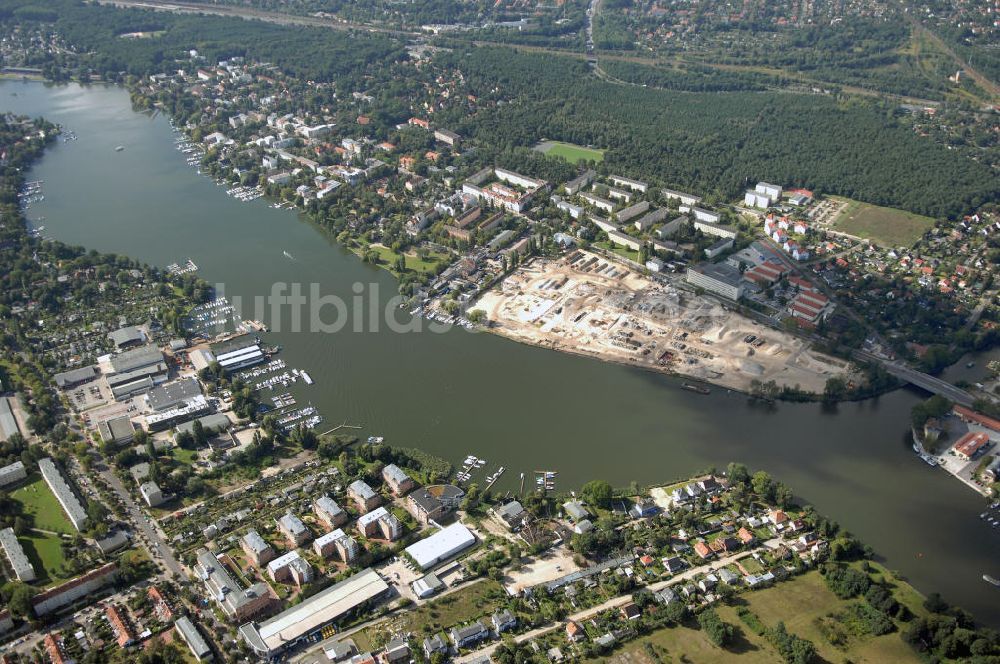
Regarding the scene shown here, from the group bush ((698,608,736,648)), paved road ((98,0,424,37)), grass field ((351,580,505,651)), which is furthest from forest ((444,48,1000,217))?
grass field ((351,580,505,651))

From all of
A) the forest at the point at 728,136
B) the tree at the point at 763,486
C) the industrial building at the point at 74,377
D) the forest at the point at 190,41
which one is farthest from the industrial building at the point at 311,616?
the forest at the point at 190,41

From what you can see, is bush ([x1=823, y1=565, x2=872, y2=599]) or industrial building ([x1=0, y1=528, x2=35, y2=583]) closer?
bush ([x1=823, y1=565, x2=872, y2=599])

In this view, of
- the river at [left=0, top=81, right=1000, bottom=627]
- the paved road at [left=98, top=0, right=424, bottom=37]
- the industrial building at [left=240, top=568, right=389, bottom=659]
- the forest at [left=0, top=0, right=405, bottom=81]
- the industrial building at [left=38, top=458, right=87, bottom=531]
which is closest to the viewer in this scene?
the industrial building at [left=240, top=568, right=389, bottom=659]

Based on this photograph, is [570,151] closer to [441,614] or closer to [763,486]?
[763,486]

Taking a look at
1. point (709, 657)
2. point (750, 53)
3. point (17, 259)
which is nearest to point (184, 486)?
point (709, 657)

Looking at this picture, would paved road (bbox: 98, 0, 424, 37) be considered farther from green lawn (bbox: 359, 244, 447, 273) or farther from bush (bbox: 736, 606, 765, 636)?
bush (bbox: 736, 606, 765, 636)
